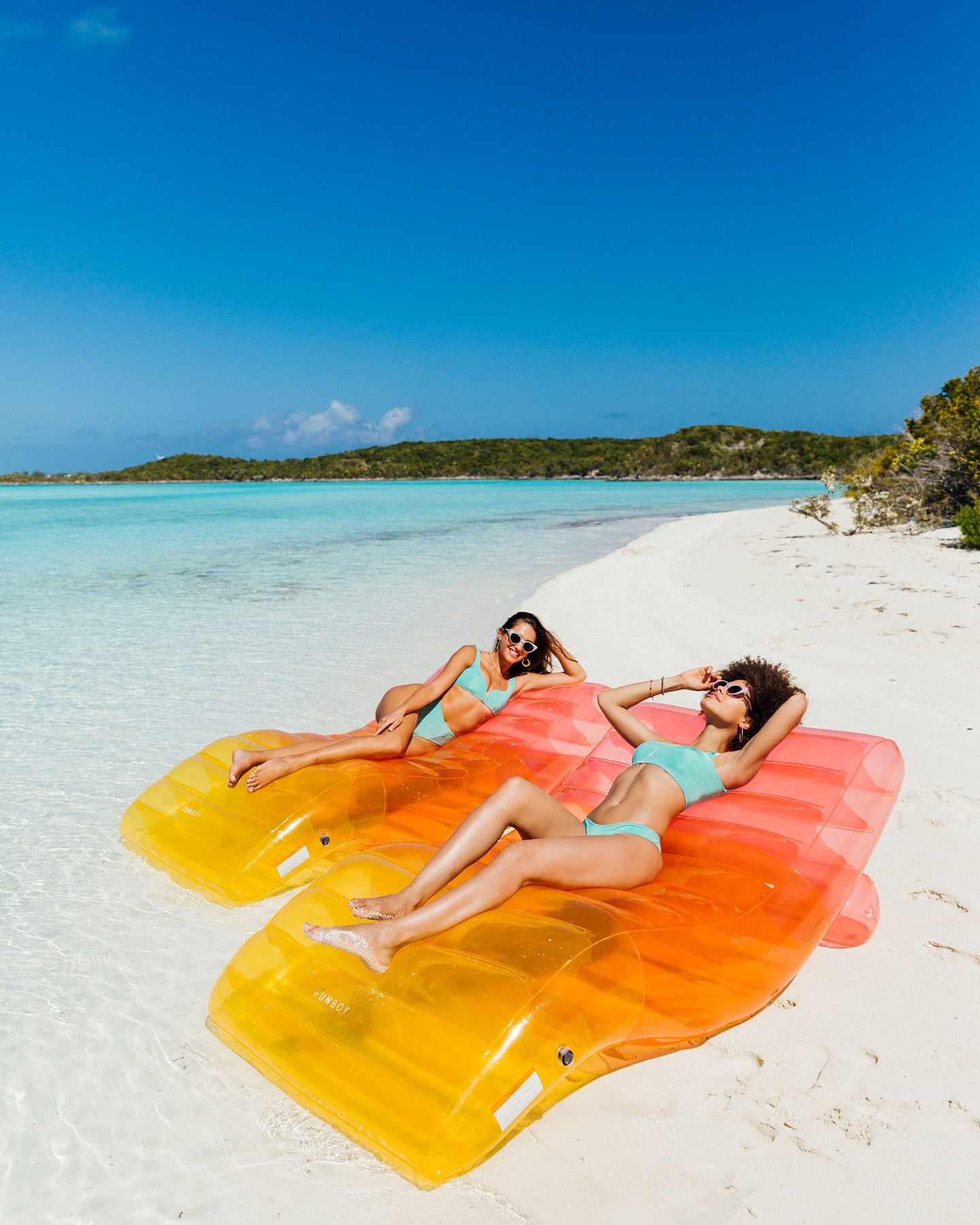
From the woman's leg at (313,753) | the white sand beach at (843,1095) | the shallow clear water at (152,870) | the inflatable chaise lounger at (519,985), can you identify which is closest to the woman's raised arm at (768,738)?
the inflatable chaise lounger at (519,985)

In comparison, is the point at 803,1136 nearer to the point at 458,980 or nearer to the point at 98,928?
the point at 458,980

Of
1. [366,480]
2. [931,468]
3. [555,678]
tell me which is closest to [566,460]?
[366,480]

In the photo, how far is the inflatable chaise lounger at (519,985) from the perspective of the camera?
6.01ft

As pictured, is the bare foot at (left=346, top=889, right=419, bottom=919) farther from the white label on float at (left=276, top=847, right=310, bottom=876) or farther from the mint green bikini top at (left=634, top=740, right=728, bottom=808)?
the mint green bikini top at (left=634, top=740, right=728, bottom=808)

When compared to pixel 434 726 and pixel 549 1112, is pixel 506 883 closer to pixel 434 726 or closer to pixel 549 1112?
pixel 549 1112

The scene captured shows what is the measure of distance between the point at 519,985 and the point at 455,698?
7.58 ft

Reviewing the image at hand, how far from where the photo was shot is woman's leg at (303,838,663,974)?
6.80 ft

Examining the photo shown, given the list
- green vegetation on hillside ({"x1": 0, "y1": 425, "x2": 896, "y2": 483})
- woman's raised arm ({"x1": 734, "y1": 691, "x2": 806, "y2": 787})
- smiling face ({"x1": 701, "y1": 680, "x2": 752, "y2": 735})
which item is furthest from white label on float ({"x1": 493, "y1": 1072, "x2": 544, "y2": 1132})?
green vegetation on hillside ({"x1": 0, "y1": 425, "x2": 896, "y2": 483})

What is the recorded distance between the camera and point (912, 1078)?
2.19 m

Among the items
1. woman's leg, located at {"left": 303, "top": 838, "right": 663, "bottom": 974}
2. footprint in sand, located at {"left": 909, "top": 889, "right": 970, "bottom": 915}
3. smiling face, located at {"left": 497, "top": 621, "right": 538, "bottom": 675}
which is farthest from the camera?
smiling face, located at {"left": 497, "top": 621, "right": 538, "bottom": 675}

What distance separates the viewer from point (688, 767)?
10.0ft

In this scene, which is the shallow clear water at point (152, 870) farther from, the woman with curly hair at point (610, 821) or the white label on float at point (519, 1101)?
the woman with curly hair at point (610, 821)

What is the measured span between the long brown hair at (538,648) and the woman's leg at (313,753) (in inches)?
25.1

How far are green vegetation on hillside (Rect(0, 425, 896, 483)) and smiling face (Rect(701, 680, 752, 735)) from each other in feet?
175
